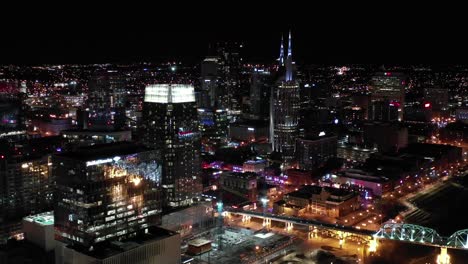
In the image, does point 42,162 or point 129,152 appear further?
point 42,162

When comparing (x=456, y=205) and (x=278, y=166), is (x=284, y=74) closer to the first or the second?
(x=278, y=166)

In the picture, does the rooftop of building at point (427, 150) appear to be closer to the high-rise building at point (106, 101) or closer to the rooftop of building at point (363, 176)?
the rooftop of building at point (363, 176)

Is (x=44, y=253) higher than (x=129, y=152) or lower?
lower

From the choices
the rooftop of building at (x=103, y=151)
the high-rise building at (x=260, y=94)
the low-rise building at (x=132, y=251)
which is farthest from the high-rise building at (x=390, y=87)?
the low-rise building at (x=132, y=251)

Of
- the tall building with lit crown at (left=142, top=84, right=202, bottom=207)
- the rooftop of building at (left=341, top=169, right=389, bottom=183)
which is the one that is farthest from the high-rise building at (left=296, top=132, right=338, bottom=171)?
the tall building with lit crown at (left=142, top=84, right=202, bottom=207)

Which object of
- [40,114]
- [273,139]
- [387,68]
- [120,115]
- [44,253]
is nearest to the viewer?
[44,253]

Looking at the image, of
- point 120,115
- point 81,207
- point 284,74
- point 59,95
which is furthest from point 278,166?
point 59,95

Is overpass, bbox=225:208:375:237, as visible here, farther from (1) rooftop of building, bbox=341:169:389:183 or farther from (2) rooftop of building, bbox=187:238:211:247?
(1) rooftop of building, bbox=341:169:389:183

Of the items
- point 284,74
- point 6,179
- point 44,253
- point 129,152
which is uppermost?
point 284,74

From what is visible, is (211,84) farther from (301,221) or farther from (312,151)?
(301,221)
